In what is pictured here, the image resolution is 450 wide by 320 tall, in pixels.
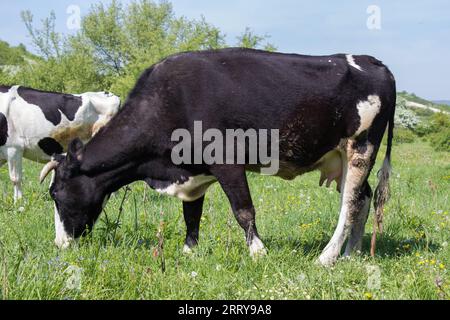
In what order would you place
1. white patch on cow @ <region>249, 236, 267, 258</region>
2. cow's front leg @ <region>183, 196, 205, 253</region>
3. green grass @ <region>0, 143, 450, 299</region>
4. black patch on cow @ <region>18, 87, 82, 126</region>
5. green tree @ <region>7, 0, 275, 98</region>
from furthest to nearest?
green tree @ <region>7, 0, 275, 98</region>, black patch on cow @ <region>18, 87, 82, 126</region>, cow's front leg @ <region>183, 196, 205, 253</region>, white patch on cow @ <region>249, 236, 267, 258</region>, green grass @ <region>0, 143, 450, 299</region>

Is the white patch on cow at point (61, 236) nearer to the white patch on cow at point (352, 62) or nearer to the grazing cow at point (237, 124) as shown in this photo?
the grazing cow at point (237, 124)

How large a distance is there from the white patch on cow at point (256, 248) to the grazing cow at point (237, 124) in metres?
0.01

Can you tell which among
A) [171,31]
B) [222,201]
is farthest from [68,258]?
[171,31]

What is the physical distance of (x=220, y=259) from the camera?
4863 mm

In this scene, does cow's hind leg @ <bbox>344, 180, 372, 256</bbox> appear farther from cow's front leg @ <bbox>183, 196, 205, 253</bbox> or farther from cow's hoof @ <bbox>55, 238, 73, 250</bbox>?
cow's hoof @ <bbox>55, 238, 73, 250</bbox>

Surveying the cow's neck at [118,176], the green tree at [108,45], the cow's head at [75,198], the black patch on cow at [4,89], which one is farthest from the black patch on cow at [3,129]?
the green tree at [108,45]

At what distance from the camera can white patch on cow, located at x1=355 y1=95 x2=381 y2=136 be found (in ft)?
17.4

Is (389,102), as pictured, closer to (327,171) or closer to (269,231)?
(327,171)

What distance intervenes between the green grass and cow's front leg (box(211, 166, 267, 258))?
166mm

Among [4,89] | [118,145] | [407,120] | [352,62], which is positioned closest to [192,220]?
[118,145]

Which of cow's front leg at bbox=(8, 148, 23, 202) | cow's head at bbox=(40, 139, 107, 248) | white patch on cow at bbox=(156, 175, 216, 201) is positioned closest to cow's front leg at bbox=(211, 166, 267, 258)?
white patch on cow at bbox=(156, 175, 216, 201)

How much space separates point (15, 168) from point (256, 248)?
5.96 m

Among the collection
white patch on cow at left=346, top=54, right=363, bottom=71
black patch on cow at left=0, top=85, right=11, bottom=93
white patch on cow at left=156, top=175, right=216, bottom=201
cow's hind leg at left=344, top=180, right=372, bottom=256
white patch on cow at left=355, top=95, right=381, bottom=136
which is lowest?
cow's hind leg at left=344, top=180, right=372, bottom=256

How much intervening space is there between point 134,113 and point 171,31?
48.9 m
